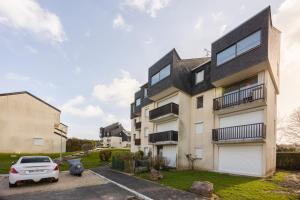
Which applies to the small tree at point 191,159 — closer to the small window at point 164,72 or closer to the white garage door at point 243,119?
the white garage door at point 243,119

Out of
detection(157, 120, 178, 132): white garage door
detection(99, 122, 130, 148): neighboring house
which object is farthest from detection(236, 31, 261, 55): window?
detection(99, 122, 130, 148): neighboring house

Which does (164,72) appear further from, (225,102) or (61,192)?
(61,192)

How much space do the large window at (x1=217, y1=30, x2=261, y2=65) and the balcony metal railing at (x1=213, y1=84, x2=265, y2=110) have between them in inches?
112

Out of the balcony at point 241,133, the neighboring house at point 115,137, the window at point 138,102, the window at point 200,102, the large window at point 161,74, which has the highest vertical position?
the large window at point 161,74

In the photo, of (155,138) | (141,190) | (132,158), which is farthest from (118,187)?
(155,138)

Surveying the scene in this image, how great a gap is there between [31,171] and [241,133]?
45.9 ft

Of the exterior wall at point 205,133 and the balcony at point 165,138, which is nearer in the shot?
the exterior wall at point 205,133

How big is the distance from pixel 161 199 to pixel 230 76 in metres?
12.1

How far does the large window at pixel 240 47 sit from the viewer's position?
17000 millimetres

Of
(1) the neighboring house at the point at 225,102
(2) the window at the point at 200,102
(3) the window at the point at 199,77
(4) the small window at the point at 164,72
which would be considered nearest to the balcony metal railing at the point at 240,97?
(1) the neighboring house at the point at 225,102

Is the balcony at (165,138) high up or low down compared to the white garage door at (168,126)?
down

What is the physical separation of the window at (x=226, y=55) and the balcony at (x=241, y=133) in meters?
5.47

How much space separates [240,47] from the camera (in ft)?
60.0

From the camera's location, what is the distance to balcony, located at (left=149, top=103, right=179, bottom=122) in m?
23.1
